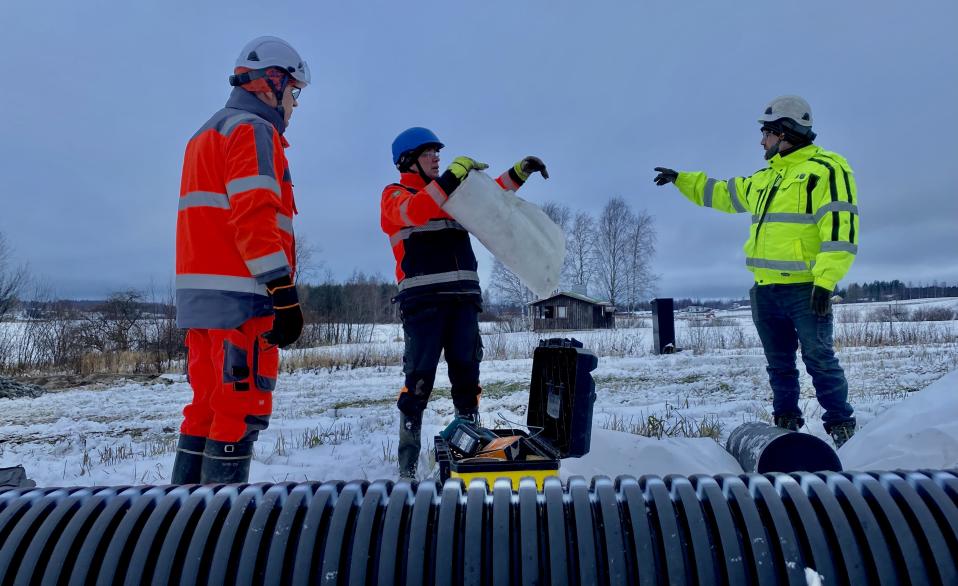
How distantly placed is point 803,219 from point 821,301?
0.59 metres

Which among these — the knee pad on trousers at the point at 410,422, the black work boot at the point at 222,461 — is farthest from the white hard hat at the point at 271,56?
the knee pad on trousers at the point at 410,422

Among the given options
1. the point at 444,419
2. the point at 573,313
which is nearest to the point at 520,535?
the point at 444,419

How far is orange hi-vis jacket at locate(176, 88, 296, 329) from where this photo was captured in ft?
7.36

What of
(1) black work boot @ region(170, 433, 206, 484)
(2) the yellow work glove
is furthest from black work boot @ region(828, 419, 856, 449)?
(1) black work boot @ region(170, 433, 206, 484)

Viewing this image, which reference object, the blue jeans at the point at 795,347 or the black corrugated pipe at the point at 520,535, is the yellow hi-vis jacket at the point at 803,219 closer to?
the blue jeans at the point at 795,347

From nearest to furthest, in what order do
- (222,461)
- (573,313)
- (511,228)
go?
(222,461)
(511,228)
(573,313)

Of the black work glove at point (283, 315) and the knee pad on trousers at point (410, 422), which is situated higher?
the black work glove at point (283, 315)

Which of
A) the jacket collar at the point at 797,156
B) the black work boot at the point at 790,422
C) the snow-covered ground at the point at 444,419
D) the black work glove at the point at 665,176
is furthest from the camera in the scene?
the black work glove at the point at 665,176

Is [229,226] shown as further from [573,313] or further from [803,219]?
[573,313]

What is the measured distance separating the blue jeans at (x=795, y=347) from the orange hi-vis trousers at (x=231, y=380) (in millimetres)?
3019

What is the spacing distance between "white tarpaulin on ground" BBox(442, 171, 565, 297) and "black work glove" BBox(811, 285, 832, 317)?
1.51m

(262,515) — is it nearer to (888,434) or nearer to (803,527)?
(803,527)

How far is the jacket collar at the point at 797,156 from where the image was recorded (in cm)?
362

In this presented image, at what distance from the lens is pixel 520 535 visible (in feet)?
3.63
